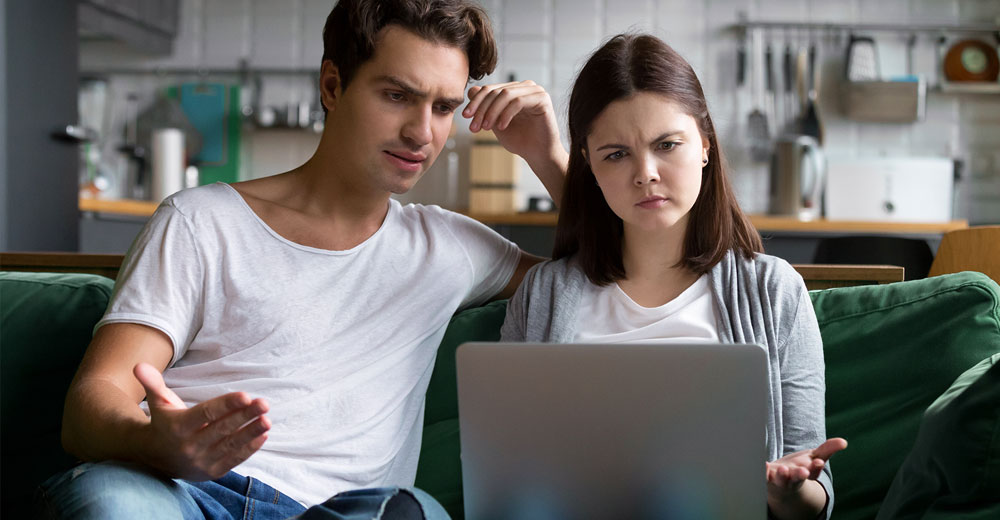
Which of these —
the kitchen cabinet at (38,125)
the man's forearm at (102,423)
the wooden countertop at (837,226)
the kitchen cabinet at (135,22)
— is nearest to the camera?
the man's forearm at (102,423)

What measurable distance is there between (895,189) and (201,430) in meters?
3.66

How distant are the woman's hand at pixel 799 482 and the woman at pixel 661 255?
9cm

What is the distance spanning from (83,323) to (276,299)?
42 cm

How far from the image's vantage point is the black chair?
2.61 meters

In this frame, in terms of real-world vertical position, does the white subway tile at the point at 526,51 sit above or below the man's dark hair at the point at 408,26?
above

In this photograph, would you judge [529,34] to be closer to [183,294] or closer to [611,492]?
[183,294]

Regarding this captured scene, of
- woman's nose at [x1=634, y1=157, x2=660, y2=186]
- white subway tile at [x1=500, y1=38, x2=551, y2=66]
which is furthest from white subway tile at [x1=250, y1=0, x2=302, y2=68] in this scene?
woman's nose at [x1=634, y1=157, x2=660, y2=186]

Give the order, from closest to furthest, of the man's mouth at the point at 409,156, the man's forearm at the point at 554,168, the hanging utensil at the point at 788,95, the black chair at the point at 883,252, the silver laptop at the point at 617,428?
the silver laptop at the point at 617,428 → the man's mouth at the point at 409,156 → the man's forearm at the point at 554,168 → the black chair at the point at 883,252 → the hanging utensil at the point at 788,95

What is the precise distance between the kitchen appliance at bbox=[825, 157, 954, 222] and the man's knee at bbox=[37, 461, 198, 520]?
355cm

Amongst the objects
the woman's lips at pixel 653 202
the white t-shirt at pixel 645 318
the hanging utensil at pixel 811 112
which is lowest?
the white t-shirt at pixel 645 318

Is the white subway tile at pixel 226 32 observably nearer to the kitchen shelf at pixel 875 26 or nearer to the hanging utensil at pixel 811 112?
the kitchen shelf at pixel 875 26

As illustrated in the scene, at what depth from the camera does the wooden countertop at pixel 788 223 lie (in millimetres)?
3621

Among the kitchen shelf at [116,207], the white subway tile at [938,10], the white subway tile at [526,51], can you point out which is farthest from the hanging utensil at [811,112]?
the kitchen shelf at [116,207]

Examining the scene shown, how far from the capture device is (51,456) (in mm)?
1523
